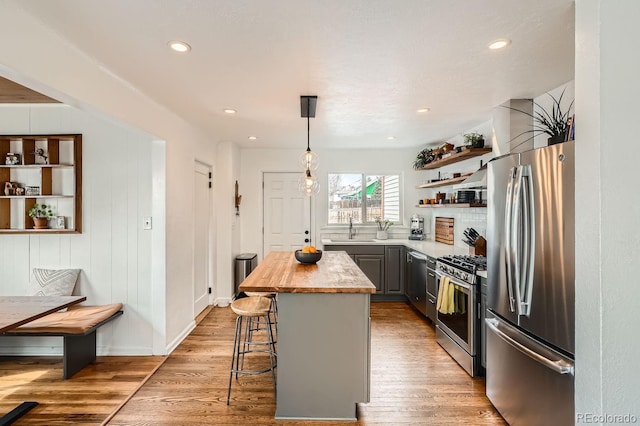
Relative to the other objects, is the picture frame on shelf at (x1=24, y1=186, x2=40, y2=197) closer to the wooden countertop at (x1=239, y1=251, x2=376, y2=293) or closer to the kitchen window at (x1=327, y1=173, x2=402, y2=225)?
the wooden countertop at (x1=239, y1=251, x2=376, y2=293)

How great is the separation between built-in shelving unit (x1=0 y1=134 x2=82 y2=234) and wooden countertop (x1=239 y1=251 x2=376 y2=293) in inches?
78.1

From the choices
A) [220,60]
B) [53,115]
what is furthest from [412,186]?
[53,115]

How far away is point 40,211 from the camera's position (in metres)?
3.17

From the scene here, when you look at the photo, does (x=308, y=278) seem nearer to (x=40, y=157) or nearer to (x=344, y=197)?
(x=40, y=157)

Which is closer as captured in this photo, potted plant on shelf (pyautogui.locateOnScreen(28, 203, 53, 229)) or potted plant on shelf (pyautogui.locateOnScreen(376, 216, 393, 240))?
potted plant on shelf (pyautogui.locateOnScreen(28, 203, 53, 229))

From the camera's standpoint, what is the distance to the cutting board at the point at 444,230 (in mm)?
4867

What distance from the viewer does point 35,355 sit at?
321cm

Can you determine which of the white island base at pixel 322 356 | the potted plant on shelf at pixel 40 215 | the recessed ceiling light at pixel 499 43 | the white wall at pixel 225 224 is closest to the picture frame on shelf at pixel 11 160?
the potted plant on shelf at pixel 40 215

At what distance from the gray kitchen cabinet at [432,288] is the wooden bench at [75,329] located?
323 cm

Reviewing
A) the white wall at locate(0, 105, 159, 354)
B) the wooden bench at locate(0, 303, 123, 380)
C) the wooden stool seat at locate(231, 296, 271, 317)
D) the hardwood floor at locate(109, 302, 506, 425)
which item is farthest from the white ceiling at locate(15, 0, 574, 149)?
the hardwood floor at locate(109, 302, 506, 425)

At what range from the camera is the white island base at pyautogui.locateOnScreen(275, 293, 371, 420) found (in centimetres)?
229

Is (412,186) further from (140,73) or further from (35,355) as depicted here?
(35,355)

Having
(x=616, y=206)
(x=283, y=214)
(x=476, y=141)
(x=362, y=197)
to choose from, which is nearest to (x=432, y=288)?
(x=476, y=141)

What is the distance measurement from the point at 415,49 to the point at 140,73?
76.7 inches
